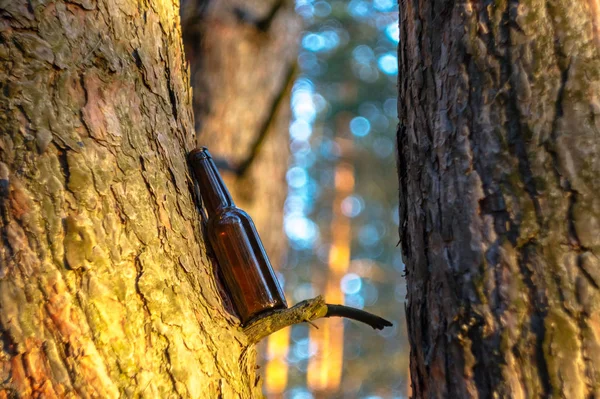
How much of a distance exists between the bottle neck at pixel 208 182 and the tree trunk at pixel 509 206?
518 mm

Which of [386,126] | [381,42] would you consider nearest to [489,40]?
[381,42]

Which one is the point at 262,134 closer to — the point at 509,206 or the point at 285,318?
the point at 285,318

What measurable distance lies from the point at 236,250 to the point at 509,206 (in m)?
0.67

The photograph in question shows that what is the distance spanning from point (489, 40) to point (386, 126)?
10.9m

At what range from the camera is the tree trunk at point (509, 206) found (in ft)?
3.10

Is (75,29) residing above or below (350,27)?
below

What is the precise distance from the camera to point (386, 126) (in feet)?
38.7

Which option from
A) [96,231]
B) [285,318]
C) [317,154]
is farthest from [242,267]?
[317,154]

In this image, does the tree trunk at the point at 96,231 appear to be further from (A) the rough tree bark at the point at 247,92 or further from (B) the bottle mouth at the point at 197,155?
(A) the rough tree bark at the point at 247,92

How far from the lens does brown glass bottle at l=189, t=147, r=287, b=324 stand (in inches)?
52.9

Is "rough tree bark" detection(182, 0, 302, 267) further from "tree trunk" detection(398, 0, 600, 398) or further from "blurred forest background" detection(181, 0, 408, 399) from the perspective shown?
"tree trunk" detection(398, 0, 600, 398)

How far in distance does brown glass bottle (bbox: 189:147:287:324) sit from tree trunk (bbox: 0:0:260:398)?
75mm

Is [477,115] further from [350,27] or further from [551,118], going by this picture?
[350,27]

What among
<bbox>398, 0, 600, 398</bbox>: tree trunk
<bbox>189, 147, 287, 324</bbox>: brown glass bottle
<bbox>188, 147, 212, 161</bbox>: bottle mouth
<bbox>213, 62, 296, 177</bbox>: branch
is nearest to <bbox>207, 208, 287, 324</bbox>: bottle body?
<bbox>189, 147, 287, 324</bbox>: brown glass bottle
